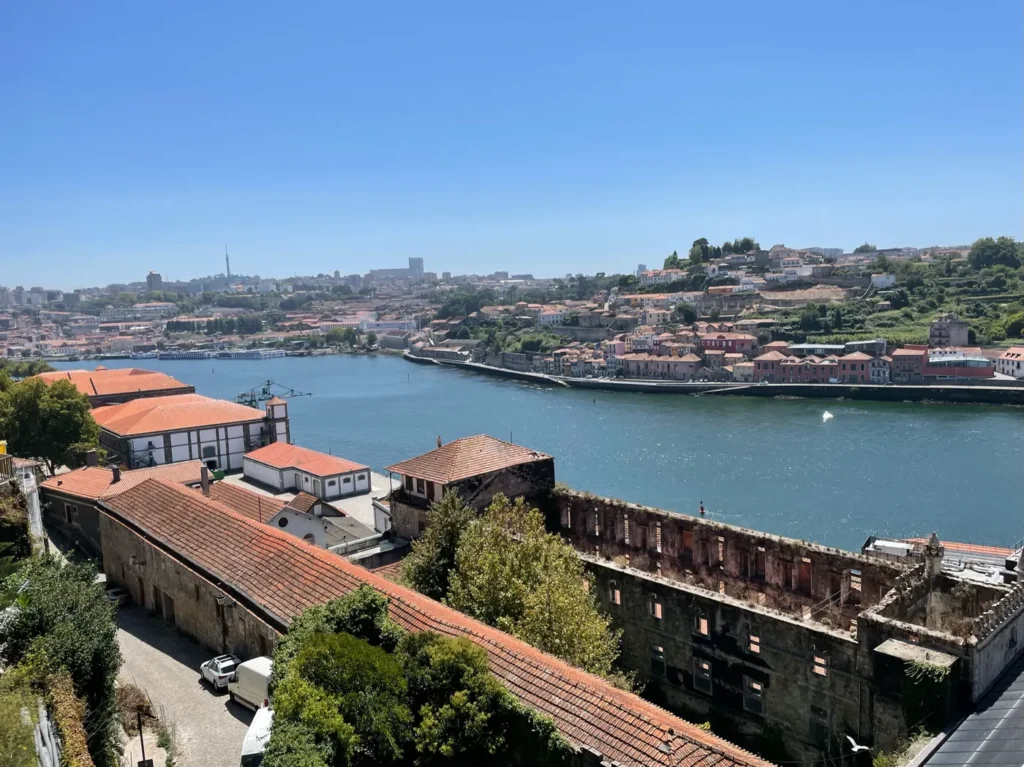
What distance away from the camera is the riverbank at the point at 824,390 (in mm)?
62156

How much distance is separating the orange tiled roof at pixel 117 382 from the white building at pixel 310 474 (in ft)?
50.6

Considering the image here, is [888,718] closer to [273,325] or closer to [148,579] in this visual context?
[148,579]

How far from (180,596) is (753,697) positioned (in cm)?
908

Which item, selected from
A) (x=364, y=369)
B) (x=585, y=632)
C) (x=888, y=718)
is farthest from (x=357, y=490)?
(x=364, y=369)

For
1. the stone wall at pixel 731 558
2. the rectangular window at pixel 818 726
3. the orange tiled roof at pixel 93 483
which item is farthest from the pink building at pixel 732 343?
the rectangular window at pixel 818 726

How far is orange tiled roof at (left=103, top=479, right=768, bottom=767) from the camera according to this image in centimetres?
651

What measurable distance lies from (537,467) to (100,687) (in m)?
9.53

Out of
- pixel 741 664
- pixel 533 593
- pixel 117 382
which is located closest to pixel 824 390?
pixel 117 382

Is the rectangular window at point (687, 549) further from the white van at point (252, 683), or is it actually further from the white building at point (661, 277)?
the white building at point (661, 277)

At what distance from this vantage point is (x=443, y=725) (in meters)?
6.71

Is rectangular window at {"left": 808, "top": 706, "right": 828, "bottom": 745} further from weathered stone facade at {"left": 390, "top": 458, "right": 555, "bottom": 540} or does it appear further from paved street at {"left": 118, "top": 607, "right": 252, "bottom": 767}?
paved street at {"left": 118, "top": 607, "right": 252, "bottom": 767}

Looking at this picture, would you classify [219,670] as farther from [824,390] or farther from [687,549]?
[824,390]

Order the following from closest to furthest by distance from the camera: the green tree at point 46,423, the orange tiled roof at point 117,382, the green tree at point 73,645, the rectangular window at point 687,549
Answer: the green tree at point 73,645 < the rectangular window at point 687,549 < the green tree at point 46,423 < the orange tiled roof at point 117,382

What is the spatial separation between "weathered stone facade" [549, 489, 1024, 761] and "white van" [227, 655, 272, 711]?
5524 mm
